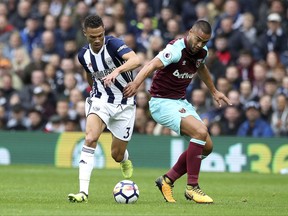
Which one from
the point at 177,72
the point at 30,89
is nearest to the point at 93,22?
the point at 177,72

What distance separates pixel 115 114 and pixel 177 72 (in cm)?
127

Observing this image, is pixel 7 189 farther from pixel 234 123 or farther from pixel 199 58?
pixel 234 123

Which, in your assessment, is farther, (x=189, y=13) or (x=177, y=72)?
(x=189, y=13)

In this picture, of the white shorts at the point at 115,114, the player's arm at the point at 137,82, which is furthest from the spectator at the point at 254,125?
the player's arm at the point at 137,82

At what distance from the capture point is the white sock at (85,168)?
1162cm

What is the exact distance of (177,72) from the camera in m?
12.2

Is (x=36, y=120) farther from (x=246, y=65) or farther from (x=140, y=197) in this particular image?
(x=140, y=197)

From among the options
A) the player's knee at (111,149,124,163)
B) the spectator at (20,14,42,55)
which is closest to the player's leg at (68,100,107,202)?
the player's knee at (111,149,124,163)

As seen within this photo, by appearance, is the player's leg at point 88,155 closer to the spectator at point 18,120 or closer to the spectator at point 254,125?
the spectator at point 254,125

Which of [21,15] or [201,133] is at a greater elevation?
[21,15]

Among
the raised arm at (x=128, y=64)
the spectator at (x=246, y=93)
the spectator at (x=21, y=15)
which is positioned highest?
the spectator at (x=21, y=15)

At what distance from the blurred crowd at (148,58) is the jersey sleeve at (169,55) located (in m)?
8.43

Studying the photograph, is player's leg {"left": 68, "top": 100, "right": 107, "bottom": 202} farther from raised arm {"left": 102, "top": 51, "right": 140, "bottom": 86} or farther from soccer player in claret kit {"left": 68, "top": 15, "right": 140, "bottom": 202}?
raised arm {"left": 102, "top": 51, "right": 140, "bottom": 86}

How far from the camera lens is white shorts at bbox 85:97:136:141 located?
12508 mm
